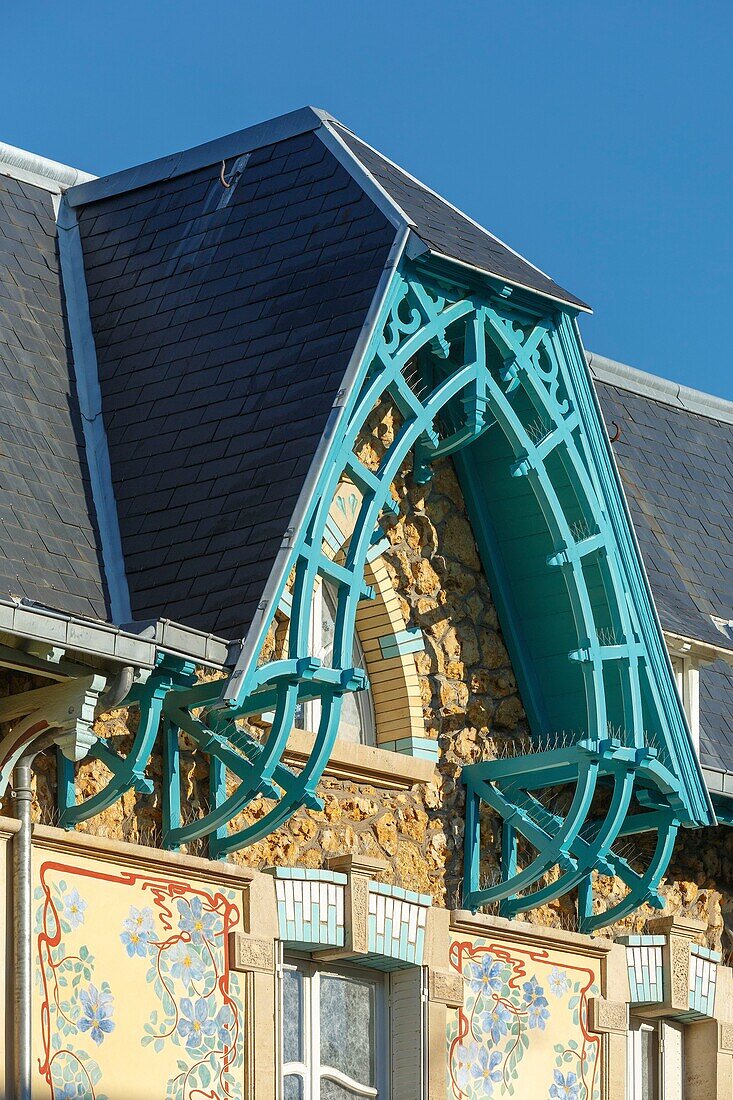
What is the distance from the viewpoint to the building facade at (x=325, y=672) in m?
13.8

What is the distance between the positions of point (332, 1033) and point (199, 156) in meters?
5.57

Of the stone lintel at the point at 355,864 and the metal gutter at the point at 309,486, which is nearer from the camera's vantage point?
the metal gutter at the point at 309,486

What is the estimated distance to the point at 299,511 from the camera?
14.3 m

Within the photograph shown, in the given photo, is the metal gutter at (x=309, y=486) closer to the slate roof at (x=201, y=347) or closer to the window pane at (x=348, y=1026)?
the slate roof at (x=201, y=347)

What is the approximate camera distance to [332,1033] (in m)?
15.2

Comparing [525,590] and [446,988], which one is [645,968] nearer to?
[446,988]

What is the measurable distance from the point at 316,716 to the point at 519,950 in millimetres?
1916

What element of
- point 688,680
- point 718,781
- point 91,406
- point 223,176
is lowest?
point 718,781

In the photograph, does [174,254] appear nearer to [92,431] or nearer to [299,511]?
[92,431]

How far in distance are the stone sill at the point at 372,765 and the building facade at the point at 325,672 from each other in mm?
20

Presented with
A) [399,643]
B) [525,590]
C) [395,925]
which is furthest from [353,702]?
[395,925]

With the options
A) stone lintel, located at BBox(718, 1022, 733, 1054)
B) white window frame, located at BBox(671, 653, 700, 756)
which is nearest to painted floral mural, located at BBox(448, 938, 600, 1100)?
stone lintel, located at BBox(718, 1022, 733, 1054)

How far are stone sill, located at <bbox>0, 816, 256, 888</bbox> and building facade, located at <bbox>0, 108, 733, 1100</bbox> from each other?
0.9 inches

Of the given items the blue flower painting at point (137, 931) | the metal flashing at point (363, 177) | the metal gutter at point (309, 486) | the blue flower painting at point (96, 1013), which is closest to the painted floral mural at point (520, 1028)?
the blue flower painting at point (137, 931)
